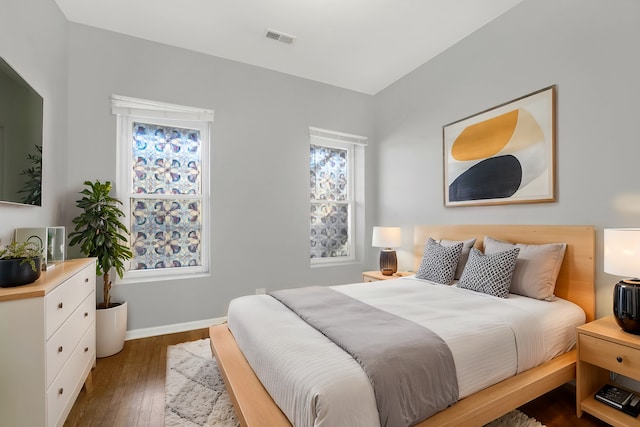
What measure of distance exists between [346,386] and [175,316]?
2578 millimetres

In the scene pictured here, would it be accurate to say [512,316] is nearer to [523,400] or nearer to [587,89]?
[523,400]

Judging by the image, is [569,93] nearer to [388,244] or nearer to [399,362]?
[388,244]

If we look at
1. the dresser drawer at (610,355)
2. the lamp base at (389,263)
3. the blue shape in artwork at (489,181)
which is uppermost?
the blue shape in artwork at (489,181)

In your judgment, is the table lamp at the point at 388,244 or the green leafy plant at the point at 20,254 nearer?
the green leafy plant at the point at 20,254

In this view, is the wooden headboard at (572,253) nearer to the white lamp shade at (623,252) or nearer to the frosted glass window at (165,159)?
the white lamp shade at (623,252)

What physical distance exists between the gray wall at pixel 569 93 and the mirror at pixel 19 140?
3.46m

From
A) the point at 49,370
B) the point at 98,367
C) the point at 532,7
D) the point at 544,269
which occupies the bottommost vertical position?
the point at 98,367

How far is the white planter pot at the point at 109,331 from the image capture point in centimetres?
257

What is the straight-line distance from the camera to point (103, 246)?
8.52 ft

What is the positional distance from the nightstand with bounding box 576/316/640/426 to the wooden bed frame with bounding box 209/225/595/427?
0.32ft

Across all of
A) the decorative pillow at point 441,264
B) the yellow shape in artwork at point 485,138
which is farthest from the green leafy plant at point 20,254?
the yellow shape in artwork at point 485,138

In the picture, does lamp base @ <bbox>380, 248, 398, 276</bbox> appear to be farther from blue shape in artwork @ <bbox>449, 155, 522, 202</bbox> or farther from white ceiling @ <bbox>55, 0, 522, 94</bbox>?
white ceiling @ <bbox>55, 0, 522, 94</bbox>

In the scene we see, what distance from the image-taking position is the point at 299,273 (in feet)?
12.6

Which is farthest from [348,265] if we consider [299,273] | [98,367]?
[98,367]
